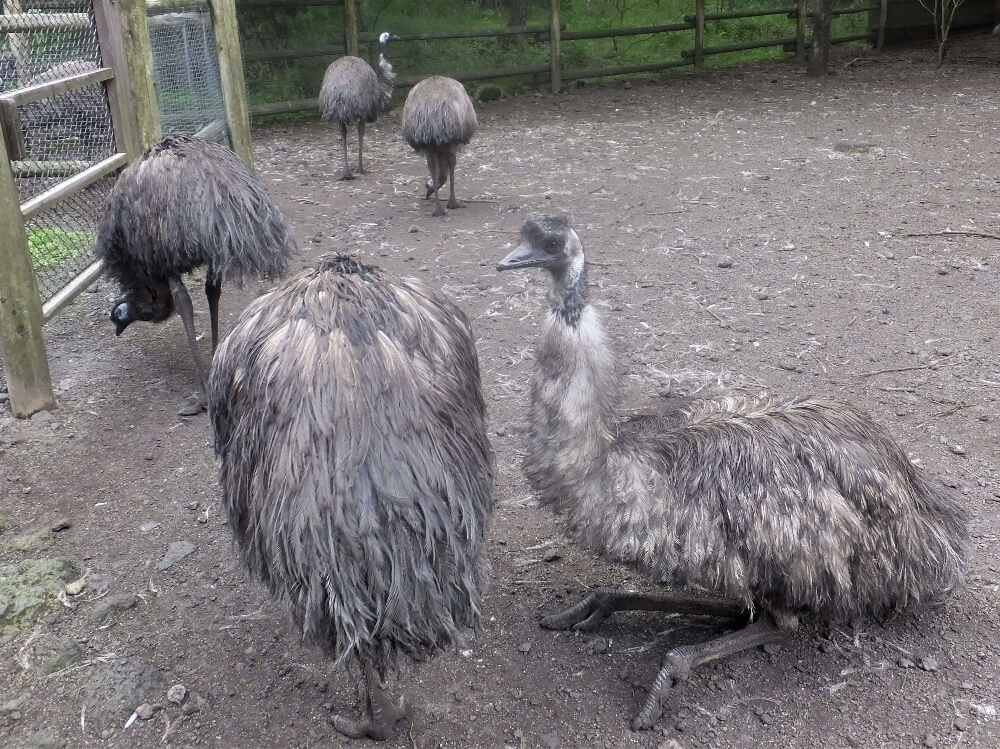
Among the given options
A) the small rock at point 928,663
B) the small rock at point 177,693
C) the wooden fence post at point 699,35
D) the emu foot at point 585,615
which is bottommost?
the small rock at point 928,663

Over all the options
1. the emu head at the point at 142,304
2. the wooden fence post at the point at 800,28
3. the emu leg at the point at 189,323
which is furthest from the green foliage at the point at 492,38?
the emu leg at the point at 189,323

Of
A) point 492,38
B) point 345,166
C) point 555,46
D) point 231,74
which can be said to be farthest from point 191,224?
point 492,38

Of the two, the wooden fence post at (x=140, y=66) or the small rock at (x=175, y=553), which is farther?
the wooden fence post at (x=140, y=66)

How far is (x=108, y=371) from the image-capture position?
4.84 m

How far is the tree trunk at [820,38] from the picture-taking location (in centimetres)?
1170

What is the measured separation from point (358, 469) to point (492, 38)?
11.4m

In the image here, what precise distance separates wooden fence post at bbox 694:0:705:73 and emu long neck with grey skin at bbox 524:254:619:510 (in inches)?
445

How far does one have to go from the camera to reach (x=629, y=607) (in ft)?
9.76

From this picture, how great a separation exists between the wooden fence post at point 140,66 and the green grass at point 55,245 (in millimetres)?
755

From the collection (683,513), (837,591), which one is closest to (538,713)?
(683,513)

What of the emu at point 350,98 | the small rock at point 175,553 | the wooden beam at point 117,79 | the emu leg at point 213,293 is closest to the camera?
the small rock at point 175,553

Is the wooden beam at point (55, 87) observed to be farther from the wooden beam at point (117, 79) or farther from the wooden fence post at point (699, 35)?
the wooden fence post at point (699, 35)

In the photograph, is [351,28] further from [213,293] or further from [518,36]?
[213,293]

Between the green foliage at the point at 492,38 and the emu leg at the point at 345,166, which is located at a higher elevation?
the green foliage at the point at 492,38
